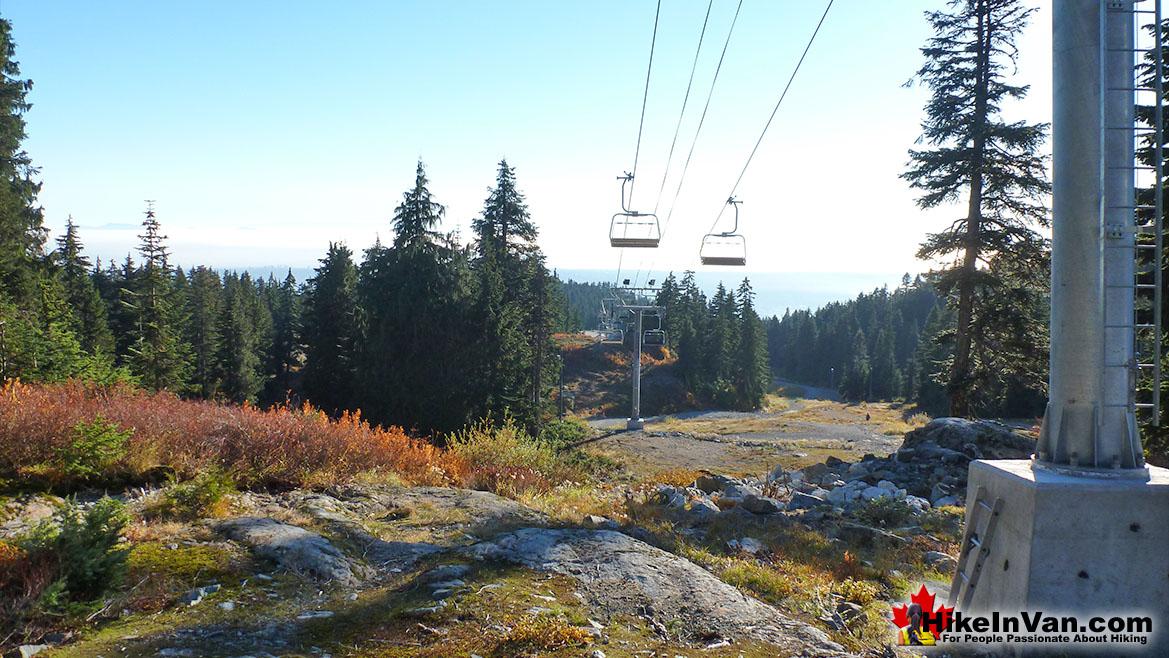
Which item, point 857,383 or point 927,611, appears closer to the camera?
point 927,611

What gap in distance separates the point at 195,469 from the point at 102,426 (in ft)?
3.54

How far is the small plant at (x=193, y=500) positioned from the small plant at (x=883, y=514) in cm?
883

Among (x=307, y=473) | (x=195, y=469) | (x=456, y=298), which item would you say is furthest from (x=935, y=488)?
(x=456, y=298)

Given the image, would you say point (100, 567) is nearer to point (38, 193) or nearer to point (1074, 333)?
point (1074, 333)

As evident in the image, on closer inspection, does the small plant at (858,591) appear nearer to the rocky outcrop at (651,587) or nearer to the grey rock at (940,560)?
the rocky outcrop at (651,587)

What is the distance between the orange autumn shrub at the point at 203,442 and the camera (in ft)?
23.0

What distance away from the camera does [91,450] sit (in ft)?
22.9

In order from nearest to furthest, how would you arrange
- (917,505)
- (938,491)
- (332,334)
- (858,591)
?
1. (858,591)
2. (917,505)
3. (938,491)
4. (332,334)

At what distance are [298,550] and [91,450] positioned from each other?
339cm

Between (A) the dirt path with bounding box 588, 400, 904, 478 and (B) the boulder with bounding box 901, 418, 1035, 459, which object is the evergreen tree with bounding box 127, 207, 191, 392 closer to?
(A) the dirt path with bounding box 588, 400, 904, 478

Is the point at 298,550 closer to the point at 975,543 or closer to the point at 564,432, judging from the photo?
the point at 975,543

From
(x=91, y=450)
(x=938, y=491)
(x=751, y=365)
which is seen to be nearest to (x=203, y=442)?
(x=91, y=450)

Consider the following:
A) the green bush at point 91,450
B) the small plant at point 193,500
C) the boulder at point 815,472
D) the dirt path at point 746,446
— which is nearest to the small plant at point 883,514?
the boulder at point 815,472

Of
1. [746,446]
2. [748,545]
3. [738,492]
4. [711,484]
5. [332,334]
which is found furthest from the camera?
[332,334]
